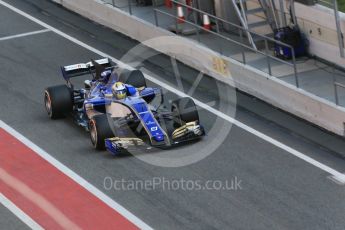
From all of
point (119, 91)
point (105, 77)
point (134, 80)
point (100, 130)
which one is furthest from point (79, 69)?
point (100, 130)

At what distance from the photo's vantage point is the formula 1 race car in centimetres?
2097

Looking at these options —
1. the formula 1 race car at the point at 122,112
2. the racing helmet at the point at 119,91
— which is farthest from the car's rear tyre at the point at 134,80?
the racing helmet at the point at 119,91

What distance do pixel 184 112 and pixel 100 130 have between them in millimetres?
1837

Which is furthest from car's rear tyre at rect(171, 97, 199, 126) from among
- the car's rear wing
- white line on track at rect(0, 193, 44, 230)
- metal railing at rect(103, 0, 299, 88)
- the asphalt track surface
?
white line on track at rect(0, 193, 44, 230)

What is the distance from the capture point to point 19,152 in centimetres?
2181

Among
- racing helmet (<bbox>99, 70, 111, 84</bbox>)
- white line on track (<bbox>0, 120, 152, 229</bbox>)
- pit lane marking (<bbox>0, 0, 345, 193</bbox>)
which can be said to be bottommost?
pit lane marking (<bbox>0, 0, 345, 193</bbox>)

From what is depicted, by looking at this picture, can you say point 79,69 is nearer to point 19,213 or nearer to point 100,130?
point 100,130

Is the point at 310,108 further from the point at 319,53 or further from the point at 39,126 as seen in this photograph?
the point at 39,126

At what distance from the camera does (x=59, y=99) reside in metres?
22.6

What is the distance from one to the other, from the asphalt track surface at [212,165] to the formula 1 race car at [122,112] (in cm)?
39

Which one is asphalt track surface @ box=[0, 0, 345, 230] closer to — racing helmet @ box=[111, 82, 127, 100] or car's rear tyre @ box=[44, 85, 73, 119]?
car's rear tyre @ box=[44, 85, 73, 119]

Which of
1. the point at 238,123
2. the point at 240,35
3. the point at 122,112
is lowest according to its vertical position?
the point at 238,123

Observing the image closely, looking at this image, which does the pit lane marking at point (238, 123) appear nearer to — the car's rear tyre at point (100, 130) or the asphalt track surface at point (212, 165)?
the asphalt track surface at point (212, 165)

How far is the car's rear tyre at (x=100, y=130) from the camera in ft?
68.8
